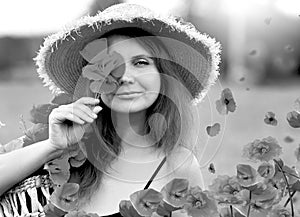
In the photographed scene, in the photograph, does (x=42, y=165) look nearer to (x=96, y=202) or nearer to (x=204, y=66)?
(x=96, y=202)

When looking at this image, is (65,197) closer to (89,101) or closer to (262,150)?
(89,101)

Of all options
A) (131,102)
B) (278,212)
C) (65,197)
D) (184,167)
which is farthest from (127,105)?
(278,212)

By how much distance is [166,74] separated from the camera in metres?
2.02

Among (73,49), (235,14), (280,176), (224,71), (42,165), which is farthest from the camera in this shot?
(235,14)

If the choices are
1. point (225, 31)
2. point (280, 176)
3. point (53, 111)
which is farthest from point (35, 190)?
point (225, 31)

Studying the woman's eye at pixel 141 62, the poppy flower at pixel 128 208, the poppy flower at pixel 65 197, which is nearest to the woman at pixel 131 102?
the woman's eye at pixel 141 62

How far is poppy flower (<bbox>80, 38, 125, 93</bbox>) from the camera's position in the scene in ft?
5.47

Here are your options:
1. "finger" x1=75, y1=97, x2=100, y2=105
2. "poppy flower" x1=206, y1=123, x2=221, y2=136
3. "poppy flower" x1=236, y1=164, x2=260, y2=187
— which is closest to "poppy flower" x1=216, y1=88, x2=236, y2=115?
"poppy flower" x1=206, y1=123, x2=221, y2=136

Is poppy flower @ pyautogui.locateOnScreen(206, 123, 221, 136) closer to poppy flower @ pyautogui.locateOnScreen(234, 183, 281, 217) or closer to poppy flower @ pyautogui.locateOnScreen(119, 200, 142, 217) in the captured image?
poppy flower @ pyautogui.locateOnScreen(234, 183, 281, 217)

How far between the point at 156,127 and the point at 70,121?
323 mm

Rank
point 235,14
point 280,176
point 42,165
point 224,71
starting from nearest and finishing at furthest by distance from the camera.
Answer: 1. point 280,176
2. point 42,165
3. point 224,71
4. point 235,14

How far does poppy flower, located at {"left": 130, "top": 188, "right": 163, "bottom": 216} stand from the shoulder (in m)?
0.49

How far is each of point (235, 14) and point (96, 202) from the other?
21.7m

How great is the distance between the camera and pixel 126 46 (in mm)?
1944
